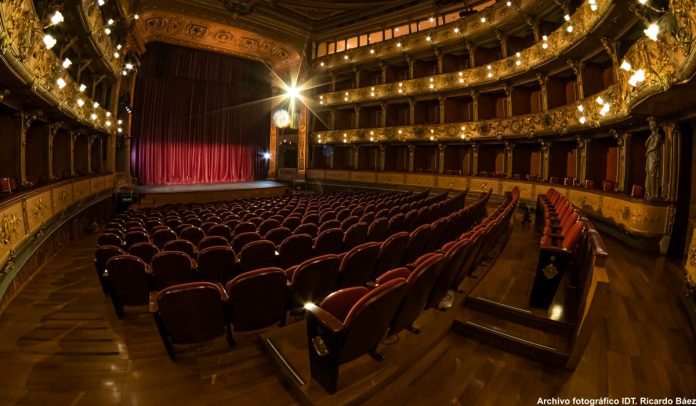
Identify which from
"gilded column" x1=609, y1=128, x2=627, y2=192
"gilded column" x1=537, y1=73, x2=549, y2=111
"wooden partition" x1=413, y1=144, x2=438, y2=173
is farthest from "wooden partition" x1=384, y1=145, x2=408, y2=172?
"gilded column" x1=609, y1=128, x2=627, y2=192

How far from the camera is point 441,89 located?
14.1m

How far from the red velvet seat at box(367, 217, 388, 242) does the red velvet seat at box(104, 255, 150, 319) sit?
2.69m

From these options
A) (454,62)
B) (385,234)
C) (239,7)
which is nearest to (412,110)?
(454,62)

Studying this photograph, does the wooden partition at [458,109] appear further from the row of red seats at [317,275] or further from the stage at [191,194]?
the row of red seats at [317,275]

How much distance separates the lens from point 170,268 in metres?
2.97

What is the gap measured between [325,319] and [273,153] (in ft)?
58.9

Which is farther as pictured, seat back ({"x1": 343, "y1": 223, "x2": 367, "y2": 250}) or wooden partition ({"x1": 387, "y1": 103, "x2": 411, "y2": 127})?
wooden partition ({"x1": 387, "y1": 103, "x2": 411, "y2": 127})

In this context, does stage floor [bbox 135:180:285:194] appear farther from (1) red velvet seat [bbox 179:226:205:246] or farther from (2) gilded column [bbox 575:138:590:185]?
(2) gilded column [bbox 575:138:590:185]

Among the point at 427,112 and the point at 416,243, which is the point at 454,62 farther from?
the point at 416,243

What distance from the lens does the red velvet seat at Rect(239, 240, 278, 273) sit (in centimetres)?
330

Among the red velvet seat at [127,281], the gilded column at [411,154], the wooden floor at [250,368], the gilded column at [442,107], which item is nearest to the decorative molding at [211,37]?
the gilded column at [411,154]

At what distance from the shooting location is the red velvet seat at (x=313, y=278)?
2582 mm

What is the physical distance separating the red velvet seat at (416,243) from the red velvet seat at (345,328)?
1.84 meters

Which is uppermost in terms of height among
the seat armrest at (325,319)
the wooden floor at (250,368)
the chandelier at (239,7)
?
the chandelier at (239,7)
